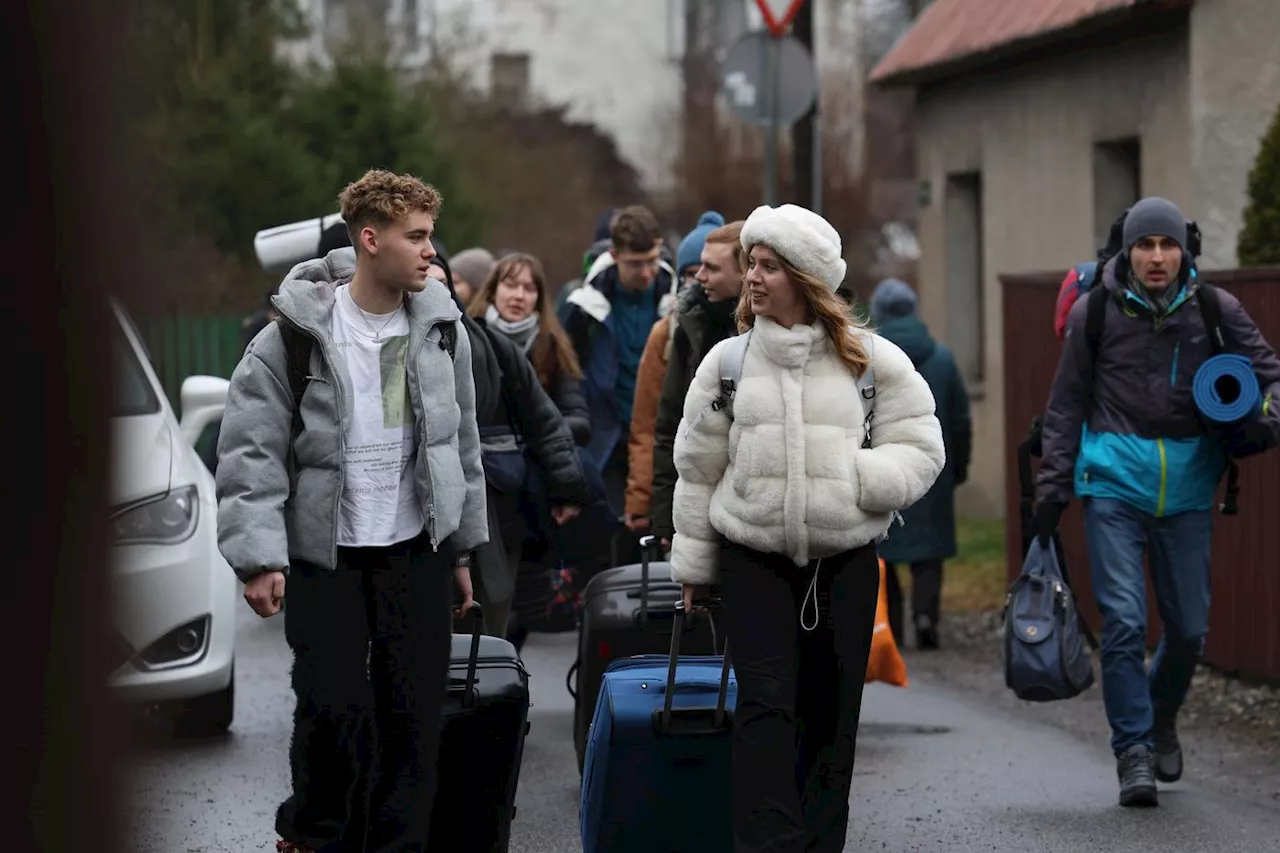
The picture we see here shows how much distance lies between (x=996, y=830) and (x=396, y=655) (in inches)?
88.2

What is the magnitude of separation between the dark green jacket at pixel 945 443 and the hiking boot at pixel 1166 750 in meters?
3.69

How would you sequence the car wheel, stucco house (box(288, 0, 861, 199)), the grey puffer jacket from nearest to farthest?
the grey puffer jacket
the car wheel
stucco house (box(288, 0, 861, 199))

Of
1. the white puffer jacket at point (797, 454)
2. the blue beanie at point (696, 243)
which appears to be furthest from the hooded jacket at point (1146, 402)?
the white puffer jacket at point (797, 454)

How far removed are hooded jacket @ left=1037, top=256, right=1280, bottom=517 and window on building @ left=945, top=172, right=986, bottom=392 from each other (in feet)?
38.7

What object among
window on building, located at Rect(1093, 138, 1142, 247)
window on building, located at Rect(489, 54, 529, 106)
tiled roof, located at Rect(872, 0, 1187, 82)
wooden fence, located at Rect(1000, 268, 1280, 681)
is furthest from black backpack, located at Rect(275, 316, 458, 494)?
window on building, located at Rect(489, 54, 529, 106)

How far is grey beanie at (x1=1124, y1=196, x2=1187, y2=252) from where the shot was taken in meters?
5.95

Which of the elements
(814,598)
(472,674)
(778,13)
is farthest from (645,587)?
(778,13)

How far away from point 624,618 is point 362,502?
4.79 ft

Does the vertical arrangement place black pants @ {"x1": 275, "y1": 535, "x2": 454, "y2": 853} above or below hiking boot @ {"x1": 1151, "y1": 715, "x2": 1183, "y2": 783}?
above

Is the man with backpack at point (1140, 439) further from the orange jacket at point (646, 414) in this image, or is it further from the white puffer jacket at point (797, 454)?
the white puffer jacket at point (797, 454)

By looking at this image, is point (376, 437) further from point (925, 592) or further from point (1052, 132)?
point (1052, 132)

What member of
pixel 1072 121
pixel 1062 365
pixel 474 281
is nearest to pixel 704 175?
pixel 1072 121

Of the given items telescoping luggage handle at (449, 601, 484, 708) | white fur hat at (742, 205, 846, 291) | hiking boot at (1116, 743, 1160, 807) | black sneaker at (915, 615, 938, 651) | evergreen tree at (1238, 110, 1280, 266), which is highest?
evergreen tree at (1238, 110, 1280, 266)

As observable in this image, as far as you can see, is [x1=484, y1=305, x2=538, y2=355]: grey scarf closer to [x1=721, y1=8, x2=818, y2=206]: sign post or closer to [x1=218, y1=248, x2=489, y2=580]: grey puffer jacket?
[x1=218, y1=248, x2=489, y2=580]: grey puffer jacket
